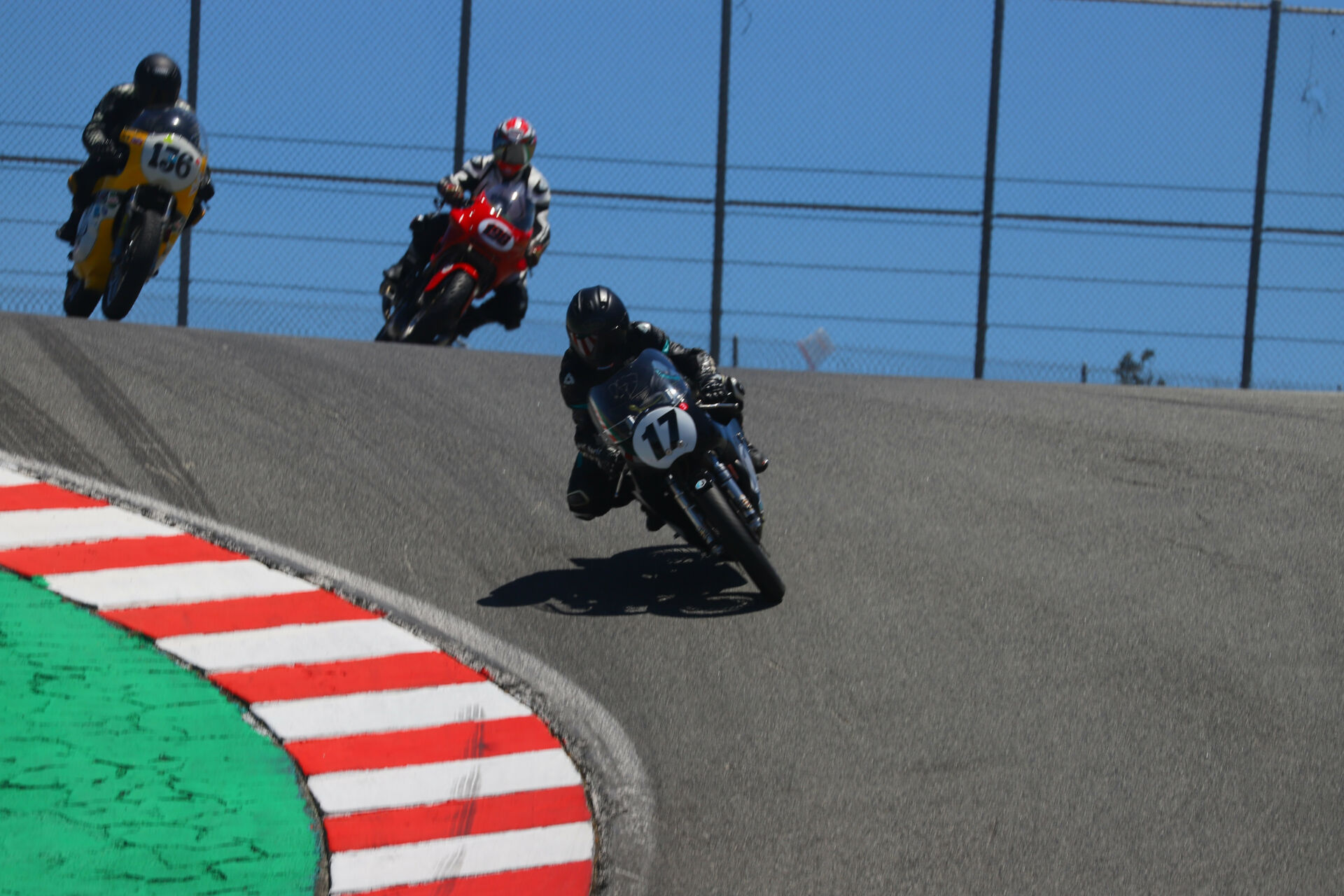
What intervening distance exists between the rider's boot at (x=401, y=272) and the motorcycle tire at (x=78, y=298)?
2214 mm

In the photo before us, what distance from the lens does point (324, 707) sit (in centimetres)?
471

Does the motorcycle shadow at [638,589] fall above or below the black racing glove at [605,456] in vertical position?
below

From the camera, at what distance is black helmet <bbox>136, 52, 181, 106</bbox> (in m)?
10.0

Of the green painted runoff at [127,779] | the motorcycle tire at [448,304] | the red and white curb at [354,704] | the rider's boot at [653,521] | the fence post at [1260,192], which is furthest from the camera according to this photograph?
the fence post at [1260,192]

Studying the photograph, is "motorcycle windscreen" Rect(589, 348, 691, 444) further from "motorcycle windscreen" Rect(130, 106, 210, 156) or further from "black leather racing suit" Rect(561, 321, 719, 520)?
"motorcycle windscreen" Rect(130, 106, 210, 156)

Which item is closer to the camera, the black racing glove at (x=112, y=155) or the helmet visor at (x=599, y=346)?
the helmet visor at (x=599, y=346)

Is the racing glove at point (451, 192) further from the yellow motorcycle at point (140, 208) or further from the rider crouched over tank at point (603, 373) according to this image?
the rider crouched over tank at point (603, 373)

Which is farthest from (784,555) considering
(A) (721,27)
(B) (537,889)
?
(A) (721,27)

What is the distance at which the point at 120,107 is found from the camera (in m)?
10.0

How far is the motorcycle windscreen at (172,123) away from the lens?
9.84m

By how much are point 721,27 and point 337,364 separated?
4.91m

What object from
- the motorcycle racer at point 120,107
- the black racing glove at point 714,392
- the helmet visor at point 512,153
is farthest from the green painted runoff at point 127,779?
the helmet visor at point 512,153

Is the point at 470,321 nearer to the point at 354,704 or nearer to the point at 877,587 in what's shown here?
the point at 877,587

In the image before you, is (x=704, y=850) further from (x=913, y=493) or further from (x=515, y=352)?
(x=515, y=352)
